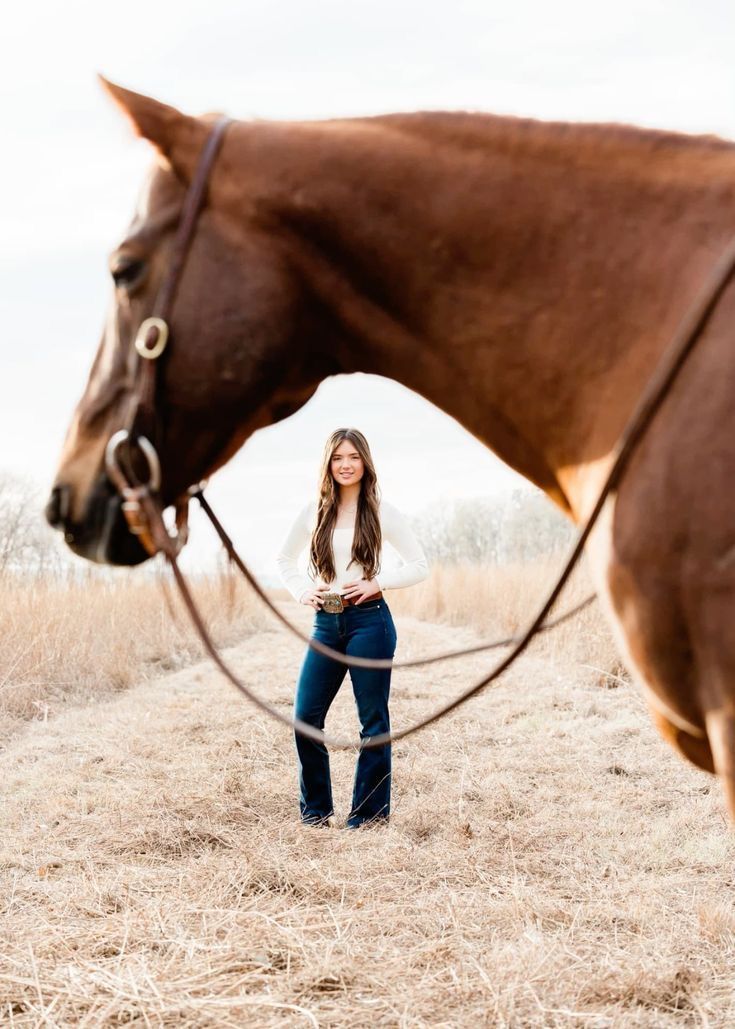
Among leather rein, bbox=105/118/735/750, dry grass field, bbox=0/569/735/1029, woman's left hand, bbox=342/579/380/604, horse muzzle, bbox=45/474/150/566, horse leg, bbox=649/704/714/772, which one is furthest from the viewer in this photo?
woman's left hand, bbox=342/579/380/604

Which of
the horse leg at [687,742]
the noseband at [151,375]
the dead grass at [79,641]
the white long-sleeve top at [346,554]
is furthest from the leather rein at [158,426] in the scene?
the dead grass at [79,641]

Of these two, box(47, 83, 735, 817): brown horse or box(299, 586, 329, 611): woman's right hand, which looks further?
box(299, 586, 329, 611): woman's right hand

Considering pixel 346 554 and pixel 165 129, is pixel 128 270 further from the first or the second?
pixel 346 554

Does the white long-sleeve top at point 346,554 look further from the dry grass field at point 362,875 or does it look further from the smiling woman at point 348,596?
the dry grass field at point 362,875

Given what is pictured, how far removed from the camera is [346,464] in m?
4.33

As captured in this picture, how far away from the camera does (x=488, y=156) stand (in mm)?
1592

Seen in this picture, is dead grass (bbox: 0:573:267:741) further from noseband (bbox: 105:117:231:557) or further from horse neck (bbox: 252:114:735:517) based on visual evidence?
horse neck (bbox: 252:114:735:517)

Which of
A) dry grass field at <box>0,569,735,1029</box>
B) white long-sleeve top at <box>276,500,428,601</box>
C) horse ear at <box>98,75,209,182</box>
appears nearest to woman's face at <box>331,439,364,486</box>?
white long-sleeve top at <box>276,500,428,601</box>

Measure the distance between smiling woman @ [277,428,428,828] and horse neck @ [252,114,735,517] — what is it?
2.57m

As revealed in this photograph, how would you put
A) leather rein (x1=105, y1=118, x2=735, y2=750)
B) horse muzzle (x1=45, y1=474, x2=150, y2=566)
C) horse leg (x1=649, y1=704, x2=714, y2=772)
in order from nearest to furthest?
leather rein (x1=105, y1=118, x2=735, y2=750), horse leg (x1=649, y1=704, x2=714, y2=772), horse muzzle (x1=45, y1=474, x2=150, y2=566)

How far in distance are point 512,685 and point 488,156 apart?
7.29 metres

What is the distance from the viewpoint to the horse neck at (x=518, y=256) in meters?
1.48

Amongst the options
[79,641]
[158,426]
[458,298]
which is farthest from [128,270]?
[79,641]

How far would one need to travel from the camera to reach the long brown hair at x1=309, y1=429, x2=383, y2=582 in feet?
14.0
